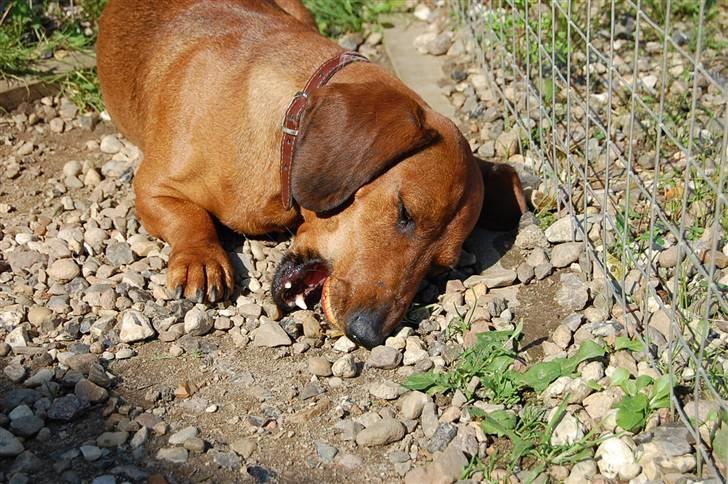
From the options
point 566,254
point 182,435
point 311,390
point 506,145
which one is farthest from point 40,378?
point 506,145

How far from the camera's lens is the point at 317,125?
3465mm

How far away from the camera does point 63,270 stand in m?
3.94

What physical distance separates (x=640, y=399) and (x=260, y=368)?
1.27 metres

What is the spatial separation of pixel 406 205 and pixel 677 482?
131 cm

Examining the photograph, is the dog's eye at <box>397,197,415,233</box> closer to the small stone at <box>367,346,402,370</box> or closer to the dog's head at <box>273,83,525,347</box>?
the dog's head at <box>273,83,525,347</box>

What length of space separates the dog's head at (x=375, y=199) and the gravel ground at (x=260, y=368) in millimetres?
185

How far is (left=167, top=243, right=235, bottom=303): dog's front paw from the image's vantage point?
375 centimetres

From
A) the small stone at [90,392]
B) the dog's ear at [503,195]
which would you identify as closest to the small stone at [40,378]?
the small stone at [90,392]

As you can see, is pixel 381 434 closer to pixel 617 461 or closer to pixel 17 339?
pixel 617 461

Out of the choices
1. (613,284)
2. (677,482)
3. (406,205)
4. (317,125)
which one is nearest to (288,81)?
(317,125)

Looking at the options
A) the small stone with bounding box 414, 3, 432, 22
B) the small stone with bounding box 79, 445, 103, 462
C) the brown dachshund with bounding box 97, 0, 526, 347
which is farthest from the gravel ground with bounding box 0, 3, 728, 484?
the small stone with bounding box 414, 3, 432, 22

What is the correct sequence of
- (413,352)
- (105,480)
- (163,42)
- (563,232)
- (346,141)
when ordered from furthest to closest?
(163,42) → (563,232) → (413,352) → (346,141) → (105,480)

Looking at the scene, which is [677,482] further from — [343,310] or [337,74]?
[337,74]

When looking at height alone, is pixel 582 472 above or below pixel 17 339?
below
